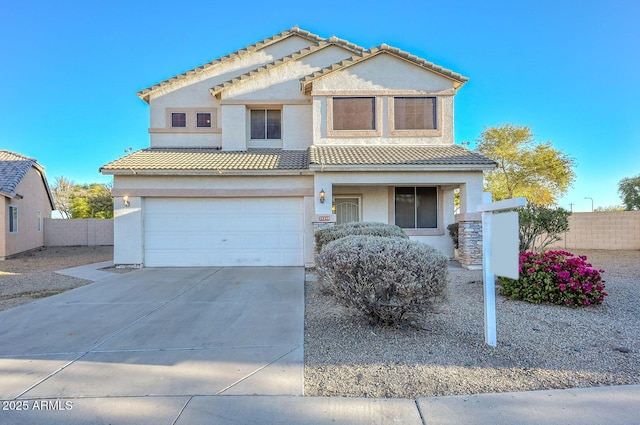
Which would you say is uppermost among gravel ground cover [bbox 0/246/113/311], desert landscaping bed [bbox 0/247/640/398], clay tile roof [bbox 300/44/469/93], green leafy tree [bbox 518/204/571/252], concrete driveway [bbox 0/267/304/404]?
clay tile roof [bbox 300/44/469/93]

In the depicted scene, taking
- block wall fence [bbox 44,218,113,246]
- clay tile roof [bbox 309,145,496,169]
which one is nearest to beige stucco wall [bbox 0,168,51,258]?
block wall fence [bbox 44,218,113,246]

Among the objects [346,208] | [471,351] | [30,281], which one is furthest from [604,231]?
[30,281]

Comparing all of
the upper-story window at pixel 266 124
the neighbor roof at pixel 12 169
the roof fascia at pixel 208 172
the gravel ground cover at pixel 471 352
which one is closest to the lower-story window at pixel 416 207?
the roof fascia at pixel 208 172

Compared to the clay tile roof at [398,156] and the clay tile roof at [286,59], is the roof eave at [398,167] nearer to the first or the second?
the clay tile roof at [398,156]

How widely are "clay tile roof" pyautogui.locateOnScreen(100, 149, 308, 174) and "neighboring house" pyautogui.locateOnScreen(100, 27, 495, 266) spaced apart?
0.15ft

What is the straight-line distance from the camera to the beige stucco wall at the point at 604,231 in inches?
622

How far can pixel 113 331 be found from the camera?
5332mm

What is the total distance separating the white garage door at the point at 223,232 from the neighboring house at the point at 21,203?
8.95 m

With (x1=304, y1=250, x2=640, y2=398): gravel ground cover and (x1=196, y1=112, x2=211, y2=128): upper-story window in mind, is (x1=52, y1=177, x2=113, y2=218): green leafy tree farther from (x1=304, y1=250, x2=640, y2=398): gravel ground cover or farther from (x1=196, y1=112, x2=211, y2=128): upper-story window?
(x1=304, y1=250, x2=640, y2=398): gravel ground cover

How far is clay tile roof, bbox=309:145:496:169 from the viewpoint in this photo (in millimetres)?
10961

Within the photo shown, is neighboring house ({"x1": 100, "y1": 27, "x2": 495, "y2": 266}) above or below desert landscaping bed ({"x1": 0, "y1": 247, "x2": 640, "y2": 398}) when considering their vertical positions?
above

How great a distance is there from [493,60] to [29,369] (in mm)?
17981

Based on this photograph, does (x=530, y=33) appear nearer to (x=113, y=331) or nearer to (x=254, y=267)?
(x=254, y=267)

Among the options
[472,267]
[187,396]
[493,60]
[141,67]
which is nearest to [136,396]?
[187,396]
